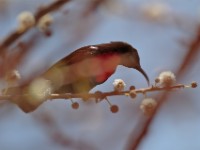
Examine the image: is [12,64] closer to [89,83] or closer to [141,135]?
[89,83]

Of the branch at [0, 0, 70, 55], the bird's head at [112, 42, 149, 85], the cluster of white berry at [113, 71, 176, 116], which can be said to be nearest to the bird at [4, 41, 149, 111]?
the bird's head at [112, 42, 149, 85]

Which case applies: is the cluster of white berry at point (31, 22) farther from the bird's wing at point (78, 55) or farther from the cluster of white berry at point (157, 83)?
the cluster of white berry at point (157, 83)

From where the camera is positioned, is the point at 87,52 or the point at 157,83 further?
the point at 87,52

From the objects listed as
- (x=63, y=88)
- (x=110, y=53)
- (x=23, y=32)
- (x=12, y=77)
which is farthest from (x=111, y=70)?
(x=12, y=77)

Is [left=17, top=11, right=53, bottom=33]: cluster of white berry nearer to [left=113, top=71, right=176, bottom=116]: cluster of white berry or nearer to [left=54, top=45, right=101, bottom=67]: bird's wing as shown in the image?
[left=54, top=45, right=101, bottom=67]: bird's wing

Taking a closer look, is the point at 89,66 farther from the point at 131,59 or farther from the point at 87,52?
the point at 131,59

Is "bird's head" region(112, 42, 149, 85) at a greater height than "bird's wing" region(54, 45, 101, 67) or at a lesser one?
greater

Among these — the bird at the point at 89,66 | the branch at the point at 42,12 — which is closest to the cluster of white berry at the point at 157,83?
the bird at the point at 89,66

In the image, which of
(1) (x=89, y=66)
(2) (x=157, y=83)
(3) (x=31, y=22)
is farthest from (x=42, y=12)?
(2) (x=157, y=83)
